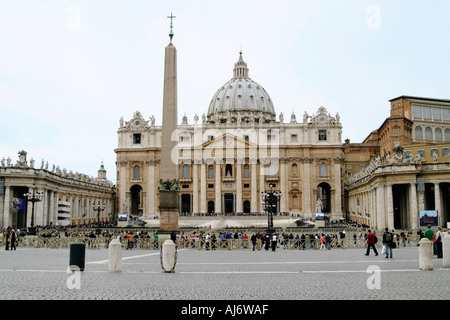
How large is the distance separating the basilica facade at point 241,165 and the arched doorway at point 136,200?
2.36m

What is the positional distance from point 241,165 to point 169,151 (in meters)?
53.9

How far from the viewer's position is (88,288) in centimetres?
1090

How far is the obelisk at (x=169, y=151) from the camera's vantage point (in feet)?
93.2

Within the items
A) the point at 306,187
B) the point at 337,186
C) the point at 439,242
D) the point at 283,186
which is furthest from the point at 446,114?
the point at 439,242

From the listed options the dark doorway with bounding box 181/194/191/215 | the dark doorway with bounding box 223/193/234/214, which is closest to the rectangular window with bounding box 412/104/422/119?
the dark doorway with bounding box 223/193/234/214

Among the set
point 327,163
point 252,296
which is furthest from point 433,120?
point 252,296

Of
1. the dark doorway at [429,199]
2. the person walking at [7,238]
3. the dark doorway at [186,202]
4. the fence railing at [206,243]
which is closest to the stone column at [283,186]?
the dark doorway at [186,202]

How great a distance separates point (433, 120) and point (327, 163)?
59.9 ft

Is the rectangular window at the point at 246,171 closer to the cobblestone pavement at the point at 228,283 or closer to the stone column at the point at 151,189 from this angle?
the stone column at the point at 151,189

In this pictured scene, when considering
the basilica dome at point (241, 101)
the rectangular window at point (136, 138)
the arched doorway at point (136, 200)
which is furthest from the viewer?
the basilica dome at point (241, 101)

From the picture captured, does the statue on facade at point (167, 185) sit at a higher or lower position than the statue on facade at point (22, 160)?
lower

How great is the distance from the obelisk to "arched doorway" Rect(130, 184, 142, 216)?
190 feet

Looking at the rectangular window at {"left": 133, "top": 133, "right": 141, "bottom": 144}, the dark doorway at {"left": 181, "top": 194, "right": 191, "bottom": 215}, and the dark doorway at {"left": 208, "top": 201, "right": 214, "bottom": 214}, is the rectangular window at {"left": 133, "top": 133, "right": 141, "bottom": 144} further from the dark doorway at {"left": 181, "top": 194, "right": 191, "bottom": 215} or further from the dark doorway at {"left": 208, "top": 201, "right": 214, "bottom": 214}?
the dark doorway at {"left": 208, "top": 201, "right": 214, "bottom": 214}

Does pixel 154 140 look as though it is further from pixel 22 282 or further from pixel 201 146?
pixel 22 282
